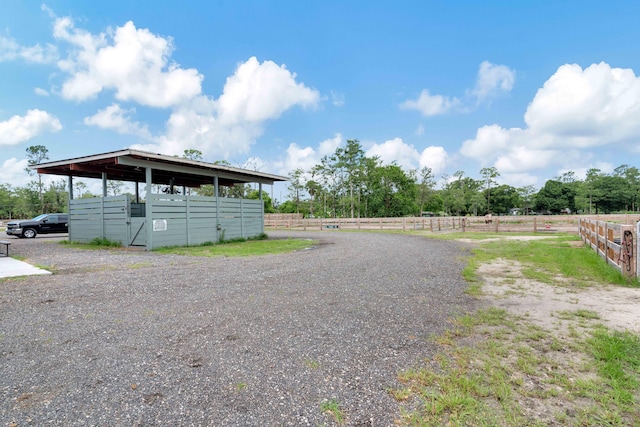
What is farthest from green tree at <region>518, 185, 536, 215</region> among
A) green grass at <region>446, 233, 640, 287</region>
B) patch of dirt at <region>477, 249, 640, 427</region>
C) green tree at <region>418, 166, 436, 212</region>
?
patch of dirt at <region>477, 249, 640, 427</region>

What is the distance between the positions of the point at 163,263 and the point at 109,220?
641 centimetres

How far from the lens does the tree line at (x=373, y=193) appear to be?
41844mm

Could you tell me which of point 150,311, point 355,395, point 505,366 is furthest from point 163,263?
point 505,366

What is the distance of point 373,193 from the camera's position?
43312 mm

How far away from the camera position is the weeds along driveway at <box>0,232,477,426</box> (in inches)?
80.5

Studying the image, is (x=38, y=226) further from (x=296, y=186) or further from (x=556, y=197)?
(x=556, y=197)

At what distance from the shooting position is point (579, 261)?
8047 millimetres

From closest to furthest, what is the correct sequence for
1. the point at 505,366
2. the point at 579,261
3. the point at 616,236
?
1. the point at 505,366
2. the point at 616,236
3. the point at 579,261

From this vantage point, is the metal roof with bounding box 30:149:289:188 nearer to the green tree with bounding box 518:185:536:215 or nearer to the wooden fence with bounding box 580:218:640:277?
the wooden fence with bounding box 580:218:640:277

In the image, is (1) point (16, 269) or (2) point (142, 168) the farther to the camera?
(2) point (142, 168)

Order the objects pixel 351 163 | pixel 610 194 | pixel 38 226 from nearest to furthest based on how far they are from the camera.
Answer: pixel 38 226 < pixel 351 163 < pixel 610 194

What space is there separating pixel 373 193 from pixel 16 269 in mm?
39258

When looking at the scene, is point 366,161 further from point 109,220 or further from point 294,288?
point 294,288

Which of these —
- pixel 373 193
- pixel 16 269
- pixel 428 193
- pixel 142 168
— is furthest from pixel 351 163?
pixel 16 269
